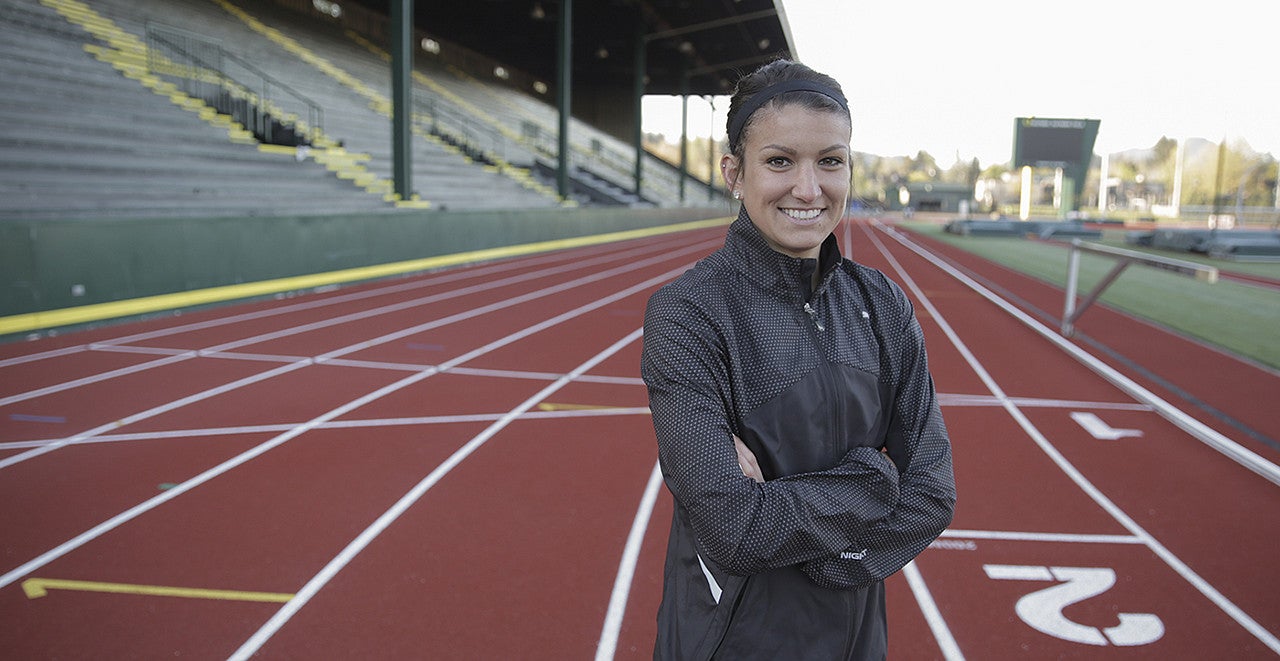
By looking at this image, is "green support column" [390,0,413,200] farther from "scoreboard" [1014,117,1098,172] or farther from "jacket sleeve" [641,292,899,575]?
"scoreboard" [1014,117,1098,172]

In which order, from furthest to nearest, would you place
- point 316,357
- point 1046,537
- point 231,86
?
point 231,86 < point 316,357 < point 1046,537

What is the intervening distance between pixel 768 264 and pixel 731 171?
226mm

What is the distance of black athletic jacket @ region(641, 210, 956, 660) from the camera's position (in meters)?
1.40

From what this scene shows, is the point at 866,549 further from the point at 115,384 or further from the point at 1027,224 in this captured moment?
the point at 1027,224

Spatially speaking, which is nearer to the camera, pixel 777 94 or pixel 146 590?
pixel 777 94

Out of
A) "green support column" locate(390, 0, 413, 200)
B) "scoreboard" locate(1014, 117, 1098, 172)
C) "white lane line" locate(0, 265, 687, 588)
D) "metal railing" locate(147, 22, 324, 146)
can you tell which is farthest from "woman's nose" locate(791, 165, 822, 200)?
"scoreboard" locate(1014, 117, 1098, 172)

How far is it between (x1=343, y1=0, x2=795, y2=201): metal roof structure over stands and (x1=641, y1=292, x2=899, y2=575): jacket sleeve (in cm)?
2261

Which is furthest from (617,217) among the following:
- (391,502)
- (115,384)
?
(391,502)

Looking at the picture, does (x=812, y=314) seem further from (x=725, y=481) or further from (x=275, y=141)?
(x=275, y=141)

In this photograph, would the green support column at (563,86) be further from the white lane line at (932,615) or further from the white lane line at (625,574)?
the white lane line at (932,615)

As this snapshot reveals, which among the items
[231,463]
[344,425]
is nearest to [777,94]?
[231,463]

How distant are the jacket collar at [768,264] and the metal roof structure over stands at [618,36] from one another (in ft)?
73.6

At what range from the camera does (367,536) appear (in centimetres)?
399

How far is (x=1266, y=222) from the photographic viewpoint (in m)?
56.4
